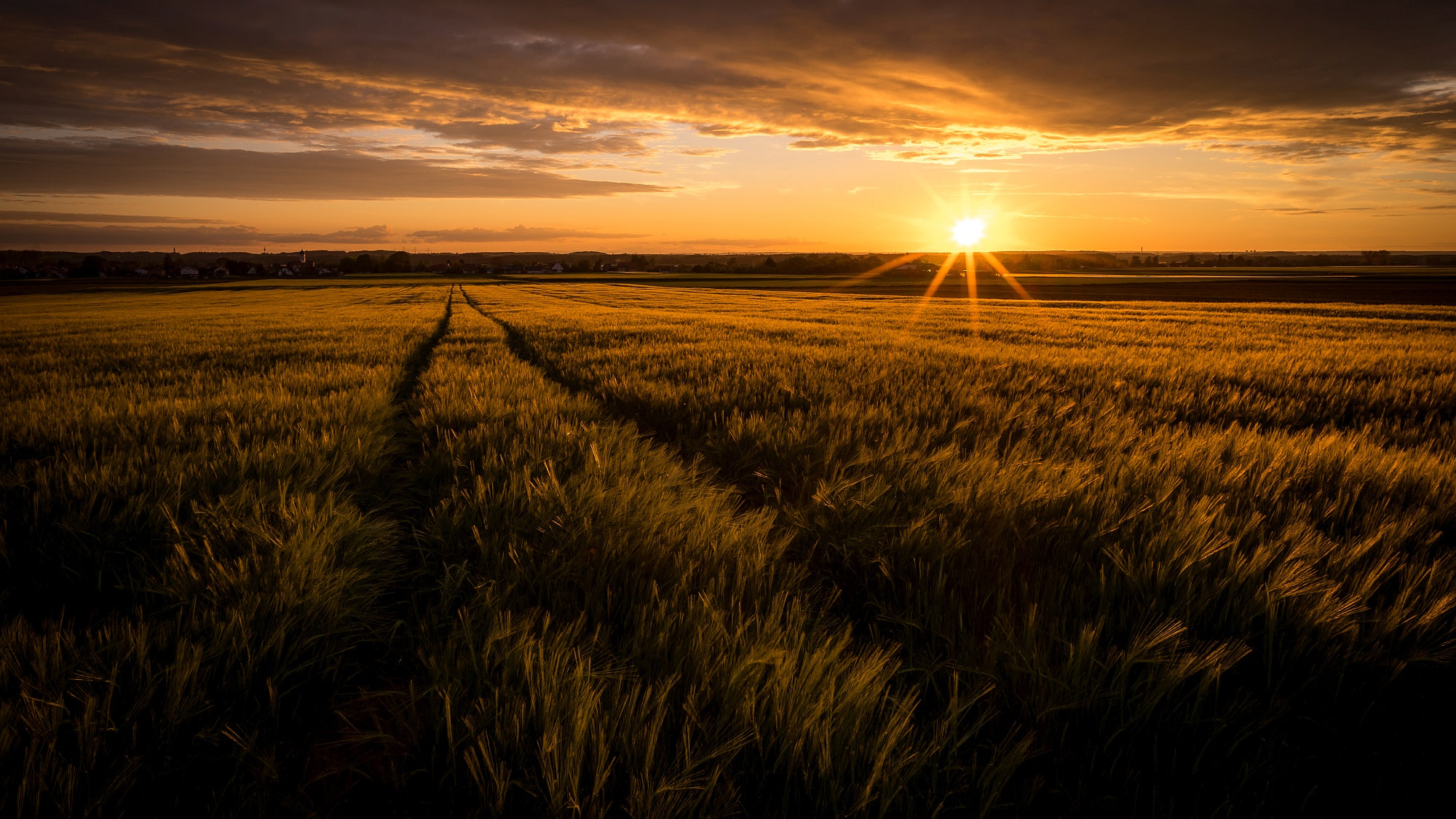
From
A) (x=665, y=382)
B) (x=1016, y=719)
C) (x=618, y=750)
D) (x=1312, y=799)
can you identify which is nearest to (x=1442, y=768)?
(x=1312, y=799)

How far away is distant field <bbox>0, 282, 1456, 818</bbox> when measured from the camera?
1.09 metres

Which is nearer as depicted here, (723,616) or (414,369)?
(723,616)

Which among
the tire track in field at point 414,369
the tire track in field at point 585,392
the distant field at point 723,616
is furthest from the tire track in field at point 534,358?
the distant field at point 723,616

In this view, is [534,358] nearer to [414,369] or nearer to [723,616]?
[414,369]

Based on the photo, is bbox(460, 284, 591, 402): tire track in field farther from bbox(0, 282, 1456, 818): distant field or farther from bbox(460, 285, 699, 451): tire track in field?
bbox(0, 282, 1456, 818): distant field

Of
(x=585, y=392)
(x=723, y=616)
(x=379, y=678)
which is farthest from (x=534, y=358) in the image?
(x=723, y=616)

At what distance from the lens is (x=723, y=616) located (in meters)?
1.54

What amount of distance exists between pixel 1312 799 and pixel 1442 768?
329 millimetres

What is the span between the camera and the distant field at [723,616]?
3.58 ft

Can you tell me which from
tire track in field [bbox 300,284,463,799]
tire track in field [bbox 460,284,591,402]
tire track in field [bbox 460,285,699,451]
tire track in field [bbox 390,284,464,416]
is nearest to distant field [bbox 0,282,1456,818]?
tire track in field [bbox 300,284,463,799]

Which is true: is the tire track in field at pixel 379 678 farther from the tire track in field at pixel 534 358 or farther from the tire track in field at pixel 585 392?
the tire track in field at pixel 534 358

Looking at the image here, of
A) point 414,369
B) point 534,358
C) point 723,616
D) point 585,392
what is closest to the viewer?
point 723,616

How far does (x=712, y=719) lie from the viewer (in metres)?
1.20

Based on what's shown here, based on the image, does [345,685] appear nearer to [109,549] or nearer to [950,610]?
[109,549]
